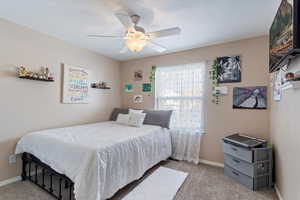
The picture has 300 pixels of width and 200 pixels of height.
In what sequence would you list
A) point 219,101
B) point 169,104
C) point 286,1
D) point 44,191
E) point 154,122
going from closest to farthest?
1. point 286,1
2. point 44,191
3. point 219,101
4. point 154,122
5. point 169,104

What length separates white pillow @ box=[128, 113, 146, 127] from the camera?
3.01 meters

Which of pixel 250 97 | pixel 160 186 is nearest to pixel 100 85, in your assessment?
pixel 160 186

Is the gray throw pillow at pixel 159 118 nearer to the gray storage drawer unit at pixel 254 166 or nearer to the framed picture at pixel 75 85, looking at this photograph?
the gray storage drawer unit at pixel 254 166

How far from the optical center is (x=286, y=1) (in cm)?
134

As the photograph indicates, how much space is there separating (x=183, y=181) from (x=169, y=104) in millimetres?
1675

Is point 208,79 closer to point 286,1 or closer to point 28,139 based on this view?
point 286,1

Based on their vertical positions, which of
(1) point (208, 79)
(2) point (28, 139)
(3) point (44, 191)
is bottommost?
(3) point (44, 191)

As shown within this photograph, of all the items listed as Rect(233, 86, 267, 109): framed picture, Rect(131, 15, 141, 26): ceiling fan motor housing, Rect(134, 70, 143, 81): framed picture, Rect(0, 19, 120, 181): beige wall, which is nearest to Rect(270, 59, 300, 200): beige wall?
Rect(233, 86, 267, 109): framed picture

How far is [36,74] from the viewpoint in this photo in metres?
2.38

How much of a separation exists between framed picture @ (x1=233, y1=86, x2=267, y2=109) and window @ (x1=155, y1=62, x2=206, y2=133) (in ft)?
2.07

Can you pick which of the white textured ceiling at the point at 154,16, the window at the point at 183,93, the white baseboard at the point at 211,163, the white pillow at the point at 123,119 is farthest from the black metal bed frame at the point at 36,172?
the white baseboard at the point at 211,163

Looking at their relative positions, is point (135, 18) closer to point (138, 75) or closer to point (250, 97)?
point (138, 75)

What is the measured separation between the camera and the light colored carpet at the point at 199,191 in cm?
188

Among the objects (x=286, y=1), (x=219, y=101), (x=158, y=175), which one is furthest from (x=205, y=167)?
(x=286, y=1)
